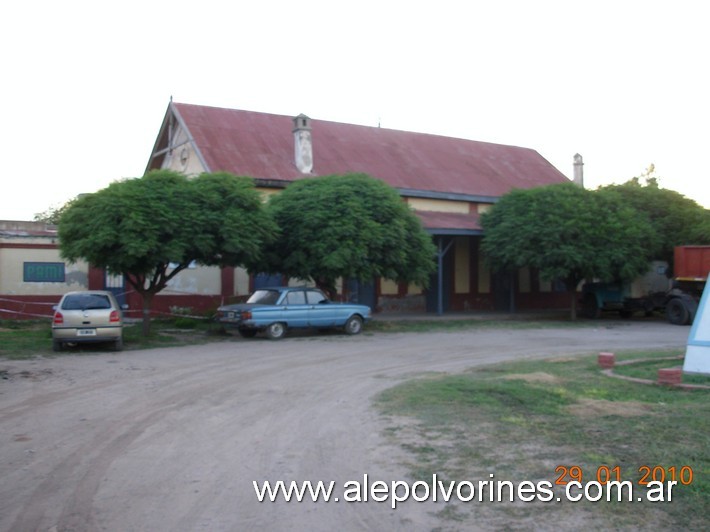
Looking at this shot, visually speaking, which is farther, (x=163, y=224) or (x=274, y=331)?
(x=274, y=331)

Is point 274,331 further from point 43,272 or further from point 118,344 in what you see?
point 43,272

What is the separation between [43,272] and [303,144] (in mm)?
10826

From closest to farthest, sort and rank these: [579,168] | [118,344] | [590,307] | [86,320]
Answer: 1. [86,320]
2. [118,344]
3. [590,307]
4. [579,168]

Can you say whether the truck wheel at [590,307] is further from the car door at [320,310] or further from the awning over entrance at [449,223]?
the car door at [320,310]

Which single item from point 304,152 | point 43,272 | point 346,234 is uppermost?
point 304,152

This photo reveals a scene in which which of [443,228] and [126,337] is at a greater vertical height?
[443,228]

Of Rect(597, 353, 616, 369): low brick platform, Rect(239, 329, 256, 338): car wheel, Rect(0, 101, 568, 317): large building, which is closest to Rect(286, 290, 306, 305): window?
Rect(239, 329, 256, 338): car wheel

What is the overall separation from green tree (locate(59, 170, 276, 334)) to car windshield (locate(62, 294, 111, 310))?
137cm

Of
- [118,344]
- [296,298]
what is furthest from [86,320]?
[296,298]

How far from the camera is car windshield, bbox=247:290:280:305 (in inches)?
843
